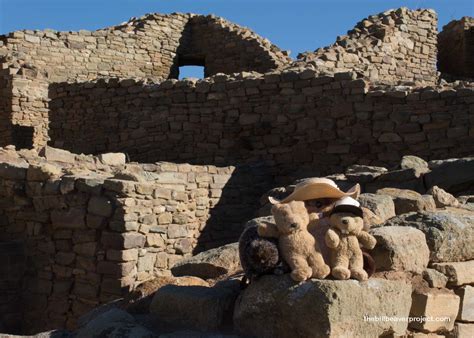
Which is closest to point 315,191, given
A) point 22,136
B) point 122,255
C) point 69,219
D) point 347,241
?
point 347,241

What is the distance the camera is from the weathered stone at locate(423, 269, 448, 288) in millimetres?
3623

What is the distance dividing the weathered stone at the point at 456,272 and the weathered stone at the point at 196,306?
1306 mm

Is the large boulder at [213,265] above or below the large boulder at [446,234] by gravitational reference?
below

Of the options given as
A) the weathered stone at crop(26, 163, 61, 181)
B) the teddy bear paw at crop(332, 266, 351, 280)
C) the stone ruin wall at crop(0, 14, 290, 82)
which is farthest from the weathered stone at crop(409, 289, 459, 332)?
the stone ruin wall at crop(0, 14, 290, 82)

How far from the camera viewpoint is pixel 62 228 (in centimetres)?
641

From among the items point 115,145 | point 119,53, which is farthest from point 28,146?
point 119,53

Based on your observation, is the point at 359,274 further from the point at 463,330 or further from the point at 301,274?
the point at 463,330

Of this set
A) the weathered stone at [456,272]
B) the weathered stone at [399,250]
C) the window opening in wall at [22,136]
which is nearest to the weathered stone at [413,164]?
the weathered stone at [456,272]

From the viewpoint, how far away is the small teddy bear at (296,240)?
3135 millimetres

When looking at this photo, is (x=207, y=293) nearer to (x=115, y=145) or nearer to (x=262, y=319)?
(x=262, y=319)

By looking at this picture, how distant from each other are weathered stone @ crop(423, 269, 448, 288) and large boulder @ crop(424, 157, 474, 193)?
9.97 ft

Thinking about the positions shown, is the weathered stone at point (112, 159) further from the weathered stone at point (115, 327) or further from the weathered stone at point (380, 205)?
the weathered stone at point (115, 327)

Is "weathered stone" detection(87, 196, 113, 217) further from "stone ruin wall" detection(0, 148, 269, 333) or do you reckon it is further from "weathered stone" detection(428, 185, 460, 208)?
"weathered stone" detection(428, 185, 460, 208)

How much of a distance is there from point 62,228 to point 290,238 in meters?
3.86
